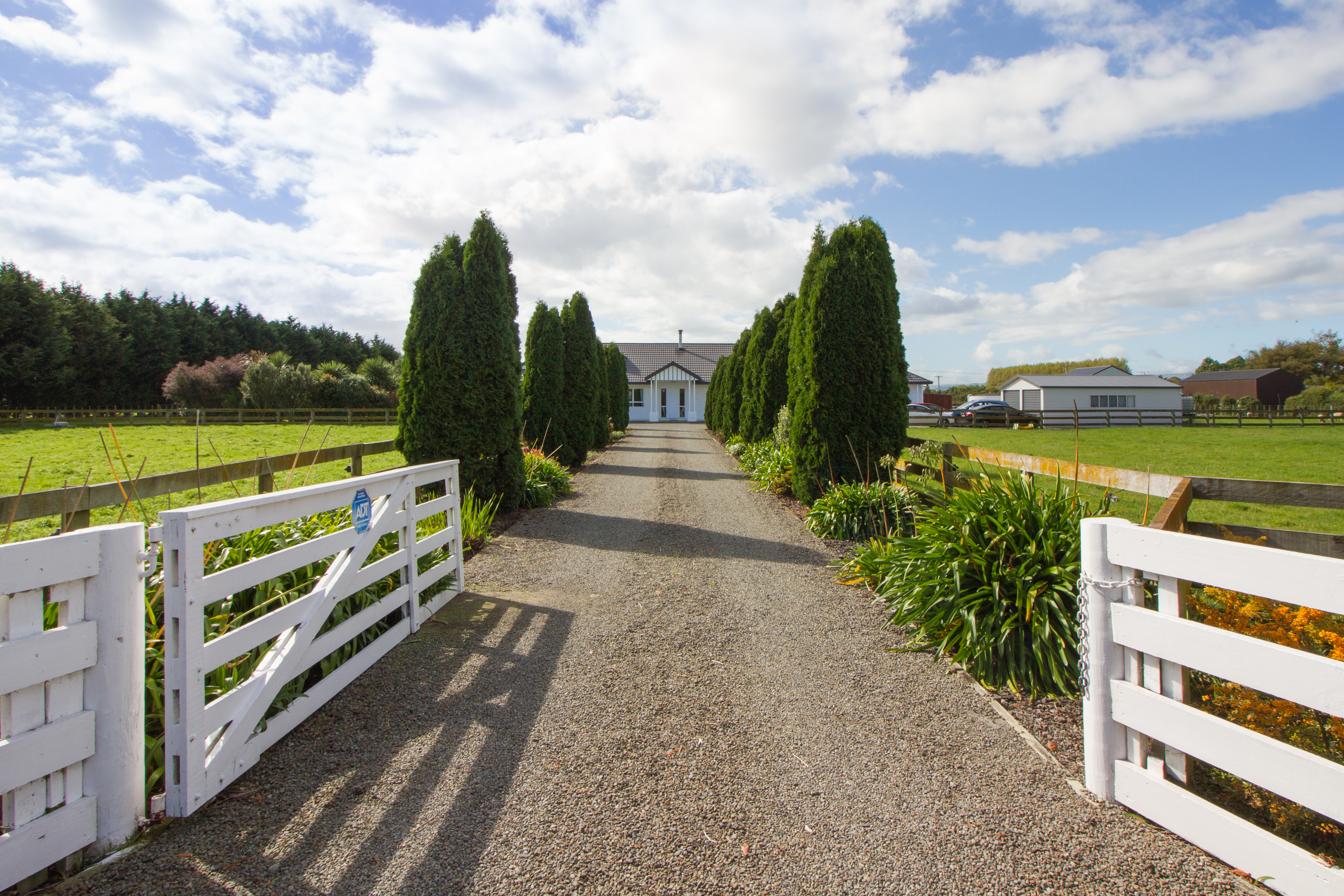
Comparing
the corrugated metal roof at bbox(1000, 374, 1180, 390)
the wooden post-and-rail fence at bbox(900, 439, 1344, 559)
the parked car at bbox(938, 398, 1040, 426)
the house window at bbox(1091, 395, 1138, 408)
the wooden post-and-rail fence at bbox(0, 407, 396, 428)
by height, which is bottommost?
the wooden post-and-rail fence at bbox(900, 439, 1344, 559)

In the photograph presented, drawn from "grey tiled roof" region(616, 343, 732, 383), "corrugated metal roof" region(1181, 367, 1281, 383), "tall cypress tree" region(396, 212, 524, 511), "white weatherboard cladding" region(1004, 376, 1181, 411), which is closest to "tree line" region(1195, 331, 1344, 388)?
"corrugated metal roof" region(1181, 367, 1281, 383)

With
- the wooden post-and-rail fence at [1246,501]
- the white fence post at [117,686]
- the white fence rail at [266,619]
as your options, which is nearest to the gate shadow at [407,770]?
the white fence rail at [266,619]

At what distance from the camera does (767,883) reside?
2.09 meters

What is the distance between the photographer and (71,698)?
78.8 inches

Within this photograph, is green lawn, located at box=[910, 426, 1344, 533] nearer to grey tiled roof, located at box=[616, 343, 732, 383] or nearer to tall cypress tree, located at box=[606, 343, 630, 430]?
tall cypress tree, located at box=[606, 343, 630, 430]

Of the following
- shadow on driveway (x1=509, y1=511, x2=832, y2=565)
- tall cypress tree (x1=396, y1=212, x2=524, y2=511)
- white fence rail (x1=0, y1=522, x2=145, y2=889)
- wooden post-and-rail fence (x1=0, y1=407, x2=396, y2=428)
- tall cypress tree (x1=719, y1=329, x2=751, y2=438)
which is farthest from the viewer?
wooden post-and-rail fence (x1=0, y1=407, x2=396, y2=428)

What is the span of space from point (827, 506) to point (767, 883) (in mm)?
5986

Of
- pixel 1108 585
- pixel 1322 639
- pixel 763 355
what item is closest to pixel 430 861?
pixel 1108 585

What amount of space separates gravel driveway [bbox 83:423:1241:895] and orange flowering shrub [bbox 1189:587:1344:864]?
402 mm

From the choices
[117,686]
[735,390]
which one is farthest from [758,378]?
[117,686]

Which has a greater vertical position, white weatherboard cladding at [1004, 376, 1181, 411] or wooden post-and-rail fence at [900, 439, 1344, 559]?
white weatherboard cladding at [1004, 376, 1181, 411]

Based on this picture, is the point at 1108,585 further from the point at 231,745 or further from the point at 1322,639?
the point at 231,745

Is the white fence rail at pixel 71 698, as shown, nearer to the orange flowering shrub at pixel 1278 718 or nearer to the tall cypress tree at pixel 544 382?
the orange flowering shrub at pixel 1278 718

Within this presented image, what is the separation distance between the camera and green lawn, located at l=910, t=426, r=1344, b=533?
27.6ft
